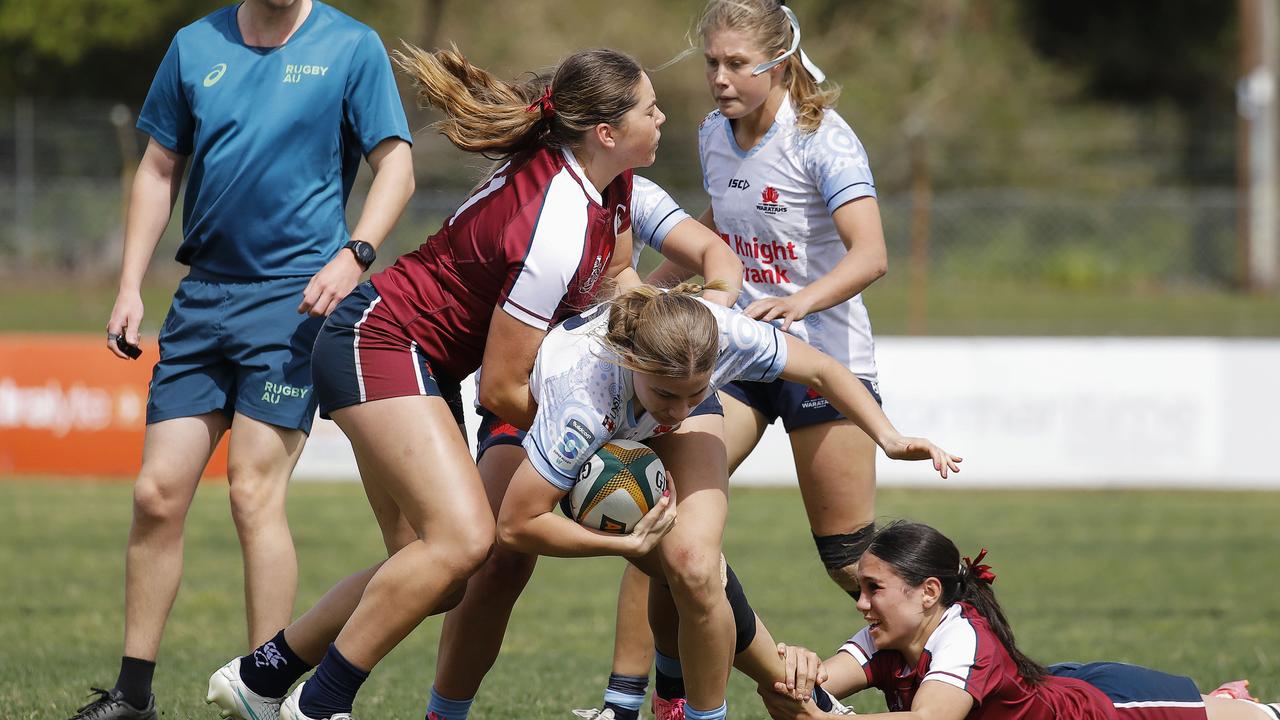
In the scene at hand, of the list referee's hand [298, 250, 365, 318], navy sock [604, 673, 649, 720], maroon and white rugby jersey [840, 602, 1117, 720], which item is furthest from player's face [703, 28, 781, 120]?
navy sock [604, 673, 649, 720]

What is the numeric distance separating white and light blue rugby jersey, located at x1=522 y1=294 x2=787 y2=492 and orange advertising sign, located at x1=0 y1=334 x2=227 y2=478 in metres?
8.69

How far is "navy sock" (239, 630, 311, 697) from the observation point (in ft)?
13.8

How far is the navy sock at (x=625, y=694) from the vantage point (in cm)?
466

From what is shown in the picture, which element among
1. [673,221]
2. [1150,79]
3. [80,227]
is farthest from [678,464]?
[1150,79]

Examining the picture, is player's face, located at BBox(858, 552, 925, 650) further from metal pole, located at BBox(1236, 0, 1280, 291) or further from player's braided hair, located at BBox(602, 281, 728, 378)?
metal pole, located at BBox(1236, 0, 1280, 291)

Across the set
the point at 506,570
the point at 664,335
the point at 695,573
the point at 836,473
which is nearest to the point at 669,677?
the point at 506,570

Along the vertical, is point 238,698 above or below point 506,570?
below

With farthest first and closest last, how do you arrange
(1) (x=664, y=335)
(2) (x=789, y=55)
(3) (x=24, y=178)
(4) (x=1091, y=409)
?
(3) (x=24, y=178) → (4) (x=1091, y=409) → (2) (x=789, y=55) → (1) (x=664, y=335)

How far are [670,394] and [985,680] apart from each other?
1.17m

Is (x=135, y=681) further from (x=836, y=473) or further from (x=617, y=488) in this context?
(x=836, y=473)

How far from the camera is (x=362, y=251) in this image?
4426 millimetres

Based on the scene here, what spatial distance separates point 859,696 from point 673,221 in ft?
6.87

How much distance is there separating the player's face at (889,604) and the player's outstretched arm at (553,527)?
25.7 inches

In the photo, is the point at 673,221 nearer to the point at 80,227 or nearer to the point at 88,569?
the point at 88,569
